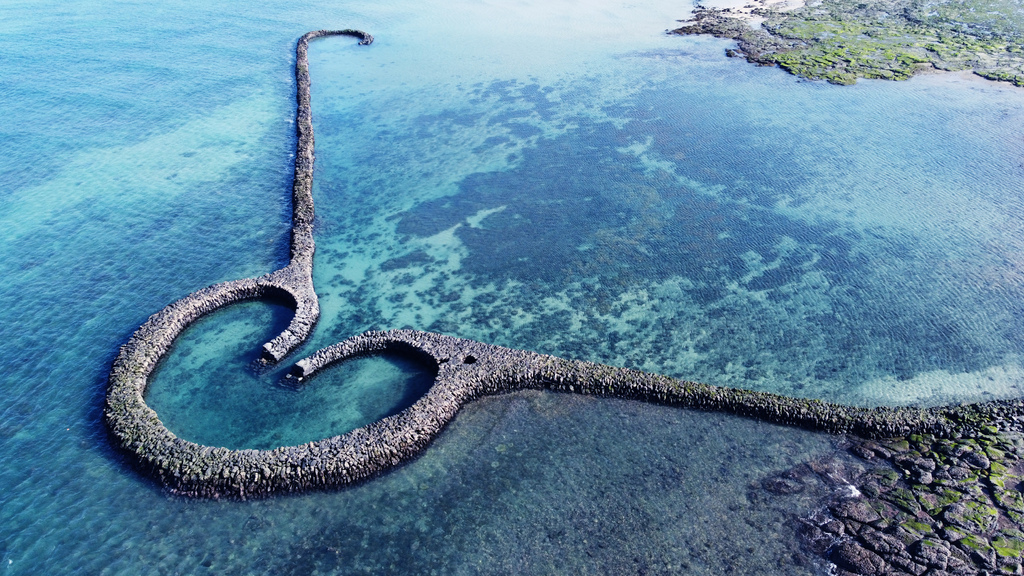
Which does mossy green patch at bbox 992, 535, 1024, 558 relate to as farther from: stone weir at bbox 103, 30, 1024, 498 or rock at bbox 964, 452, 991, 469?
stone weir at bbox 103, 30, 1024, 498

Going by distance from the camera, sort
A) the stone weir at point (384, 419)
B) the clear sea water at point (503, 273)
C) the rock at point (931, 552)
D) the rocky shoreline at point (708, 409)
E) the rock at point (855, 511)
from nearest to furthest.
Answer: the rock at point (931, 552), the rocky shoreline at point (708, 409), the rock at point (855, 511), the clear sea water at point (503, 273), the stone weir at point (384, 419)

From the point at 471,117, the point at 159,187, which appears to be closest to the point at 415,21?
the point at 471,117

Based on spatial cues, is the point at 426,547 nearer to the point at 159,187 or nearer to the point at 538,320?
the point at 538,320

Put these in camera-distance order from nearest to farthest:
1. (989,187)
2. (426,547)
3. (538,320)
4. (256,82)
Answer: (426,547) → (538,320) → (989,187) → (256,82)

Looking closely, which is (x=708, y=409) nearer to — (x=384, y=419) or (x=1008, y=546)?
(x=1008, y=546)

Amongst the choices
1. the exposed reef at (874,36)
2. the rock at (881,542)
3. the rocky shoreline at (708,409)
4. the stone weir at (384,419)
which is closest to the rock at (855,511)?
the rocky shoreline at (708,409)

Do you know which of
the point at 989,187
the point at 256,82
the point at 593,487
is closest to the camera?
A: the point at 593,487

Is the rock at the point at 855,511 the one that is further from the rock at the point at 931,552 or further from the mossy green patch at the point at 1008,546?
the mossy green patch at the point at 1008,546
